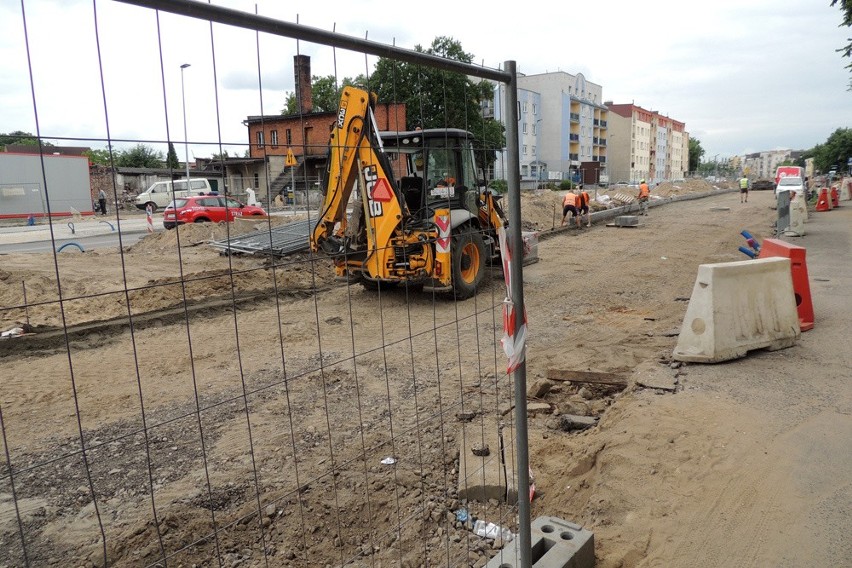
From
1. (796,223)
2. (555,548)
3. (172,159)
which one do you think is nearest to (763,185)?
(796,223)

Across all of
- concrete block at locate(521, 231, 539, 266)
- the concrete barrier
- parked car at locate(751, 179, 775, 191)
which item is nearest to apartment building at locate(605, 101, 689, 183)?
parked car at locate(751, 179, 775, 191)

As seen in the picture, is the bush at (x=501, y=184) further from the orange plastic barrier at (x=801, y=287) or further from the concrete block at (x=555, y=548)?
the orange plastic barrier at (x=801, y=287)

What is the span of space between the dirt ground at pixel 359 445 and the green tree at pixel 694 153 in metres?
146

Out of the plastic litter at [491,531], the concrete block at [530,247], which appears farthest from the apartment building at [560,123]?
the plastic litter at [491,531]

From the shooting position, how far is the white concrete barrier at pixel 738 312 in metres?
5.49

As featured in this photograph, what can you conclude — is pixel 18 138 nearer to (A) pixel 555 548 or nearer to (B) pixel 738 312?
(A) pixel 555 548

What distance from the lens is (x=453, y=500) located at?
3.82 m

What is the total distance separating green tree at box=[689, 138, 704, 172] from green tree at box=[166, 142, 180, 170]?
15218cm

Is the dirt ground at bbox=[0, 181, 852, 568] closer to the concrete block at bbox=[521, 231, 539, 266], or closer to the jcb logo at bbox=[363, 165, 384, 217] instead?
the jcb logo at bbox=[363, 165, 384, 217]

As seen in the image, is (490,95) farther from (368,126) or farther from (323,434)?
(368,126)

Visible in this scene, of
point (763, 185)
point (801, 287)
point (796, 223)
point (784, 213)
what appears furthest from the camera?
point (763, 185)

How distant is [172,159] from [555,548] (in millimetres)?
2505

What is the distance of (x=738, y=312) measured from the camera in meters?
5.59

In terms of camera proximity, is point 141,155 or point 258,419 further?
point 258,419
